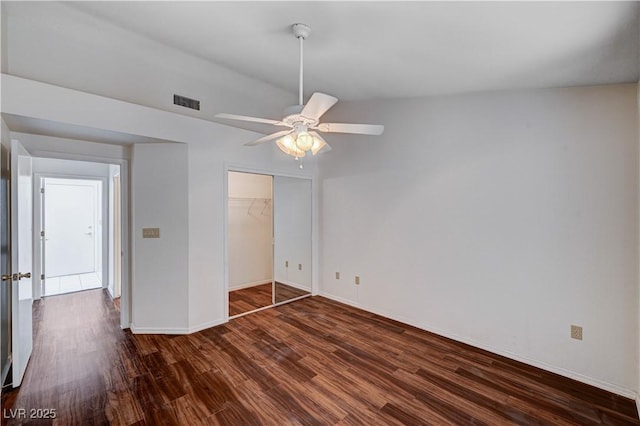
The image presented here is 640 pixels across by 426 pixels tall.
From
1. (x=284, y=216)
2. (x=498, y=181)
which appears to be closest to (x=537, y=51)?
(x=498, y=181)

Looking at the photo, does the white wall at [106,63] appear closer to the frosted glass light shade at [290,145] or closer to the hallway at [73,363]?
the frosted glass light shade at [290,145]

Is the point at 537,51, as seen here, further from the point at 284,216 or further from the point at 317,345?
the point at 284,216

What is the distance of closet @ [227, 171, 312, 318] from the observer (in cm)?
440

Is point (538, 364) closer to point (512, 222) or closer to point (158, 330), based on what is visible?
point (512, 222)

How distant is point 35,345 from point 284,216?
322 cm

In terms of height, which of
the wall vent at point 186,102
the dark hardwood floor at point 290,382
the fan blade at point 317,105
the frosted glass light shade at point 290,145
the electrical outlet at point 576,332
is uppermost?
the wall vent at point 186,102

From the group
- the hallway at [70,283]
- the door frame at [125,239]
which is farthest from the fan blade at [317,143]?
the hallway at [70,283]

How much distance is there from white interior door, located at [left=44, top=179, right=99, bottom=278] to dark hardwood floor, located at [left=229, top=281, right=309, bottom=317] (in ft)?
13.4

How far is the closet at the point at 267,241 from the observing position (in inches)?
173

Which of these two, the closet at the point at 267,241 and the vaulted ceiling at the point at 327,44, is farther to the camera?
the closet at the point at 267,241

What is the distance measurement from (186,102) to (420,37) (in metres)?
2.58

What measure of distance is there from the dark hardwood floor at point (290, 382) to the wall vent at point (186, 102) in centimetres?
266

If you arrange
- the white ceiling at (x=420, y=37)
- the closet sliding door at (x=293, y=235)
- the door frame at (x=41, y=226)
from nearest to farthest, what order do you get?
1. the white ceiling at (x=420, y=37)
2. the door frame at (x=41, y=226)
3. the closet sliding door at (x=293, y=235)

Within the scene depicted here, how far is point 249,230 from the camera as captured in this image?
5188 millimetres
